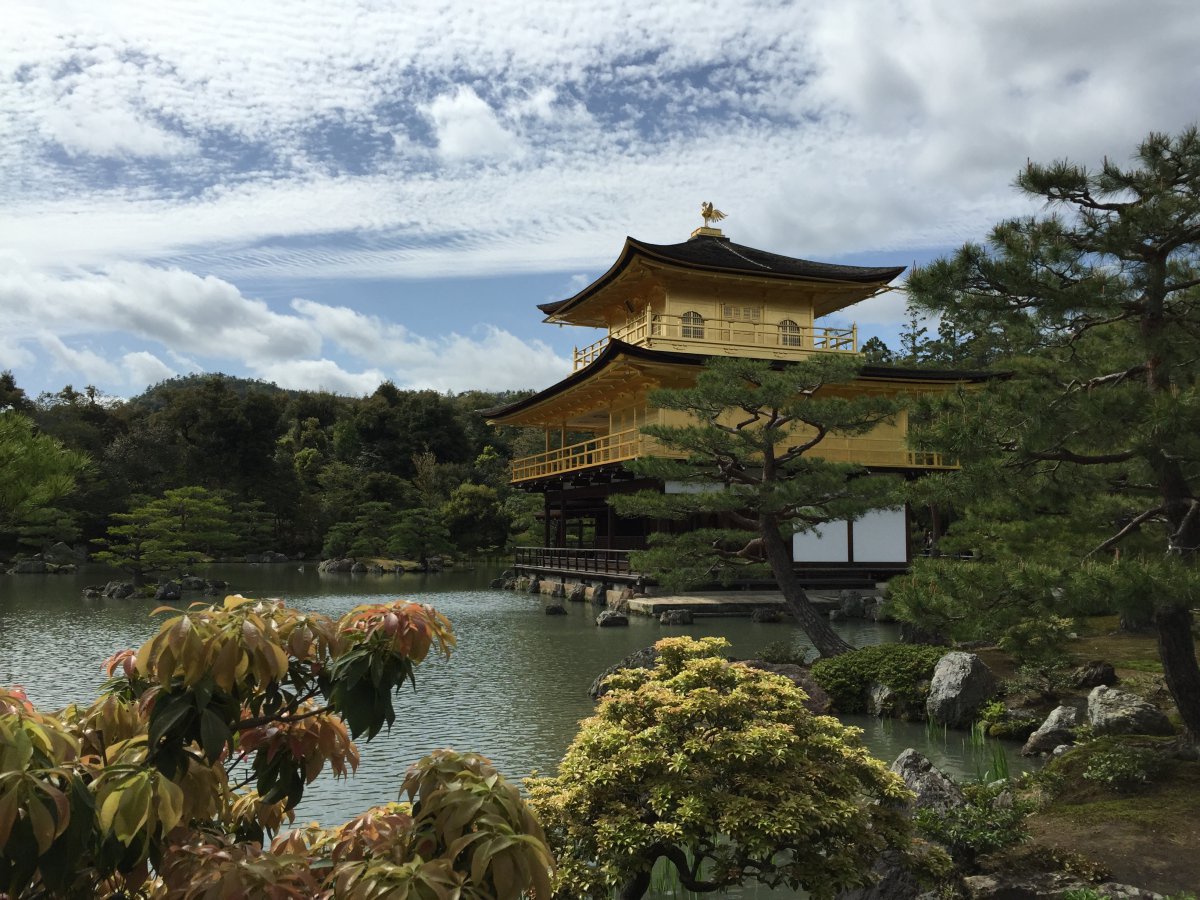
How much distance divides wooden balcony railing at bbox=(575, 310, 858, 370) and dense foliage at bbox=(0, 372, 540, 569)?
1664cm

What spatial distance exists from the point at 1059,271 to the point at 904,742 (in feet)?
14.5

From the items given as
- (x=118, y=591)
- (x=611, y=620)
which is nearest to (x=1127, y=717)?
(x=611, y=620)

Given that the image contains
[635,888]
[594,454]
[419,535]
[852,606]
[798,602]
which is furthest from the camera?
[419,535]

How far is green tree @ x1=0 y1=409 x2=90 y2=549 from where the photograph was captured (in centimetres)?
1167

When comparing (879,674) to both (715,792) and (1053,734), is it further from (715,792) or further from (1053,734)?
(715,792)

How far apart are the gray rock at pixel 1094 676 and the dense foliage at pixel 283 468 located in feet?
96.5

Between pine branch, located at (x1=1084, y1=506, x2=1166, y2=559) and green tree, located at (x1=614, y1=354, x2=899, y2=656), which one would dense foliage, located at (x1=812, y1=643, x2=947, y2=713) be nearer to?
green tree, located at (x1=614, y1=354, x2=899, y2=656)

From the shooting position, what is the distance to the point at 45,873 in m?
1.60

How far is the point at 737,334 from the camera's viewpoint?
947 inches

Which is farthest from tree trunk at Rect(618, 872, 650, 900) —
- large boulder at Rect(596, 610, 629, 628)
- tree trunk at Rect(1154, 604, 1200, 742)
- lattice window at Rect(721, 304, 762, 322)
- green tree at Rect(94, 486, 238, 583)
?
green tree at Rect(94, 486, 238, 583)

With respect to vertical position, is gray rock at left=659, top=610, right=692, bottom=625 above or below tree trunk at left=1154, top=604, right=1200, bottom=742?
below

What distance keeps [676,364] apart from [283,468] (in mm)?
30699

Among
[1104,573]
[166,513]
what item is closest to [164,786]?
[1104,573]

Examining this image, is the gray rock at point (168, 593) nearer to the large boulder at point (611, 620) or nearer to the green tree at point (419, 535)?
the green tree at point (419, 535)
